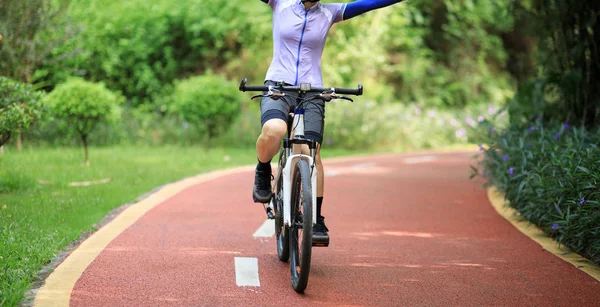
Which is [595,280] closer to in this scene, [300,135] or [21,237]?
[300,135]

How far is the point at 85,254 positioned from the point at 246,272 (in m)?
1.23

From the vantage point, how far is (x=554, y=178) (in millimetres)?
7297

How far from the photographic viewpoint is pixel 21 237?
20.2ft

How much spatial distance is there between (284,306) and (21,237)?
2.38m

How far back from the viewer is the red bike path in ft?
16.7

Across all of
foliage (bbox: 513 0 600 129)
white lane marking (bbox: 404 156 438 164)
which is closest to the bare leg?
foliage (bbox: 513 0 600 129)

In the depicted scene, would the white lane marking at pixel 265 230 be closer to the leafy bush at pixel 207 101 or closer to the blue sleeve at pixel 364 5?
the blue sleeve at pixel 364 5


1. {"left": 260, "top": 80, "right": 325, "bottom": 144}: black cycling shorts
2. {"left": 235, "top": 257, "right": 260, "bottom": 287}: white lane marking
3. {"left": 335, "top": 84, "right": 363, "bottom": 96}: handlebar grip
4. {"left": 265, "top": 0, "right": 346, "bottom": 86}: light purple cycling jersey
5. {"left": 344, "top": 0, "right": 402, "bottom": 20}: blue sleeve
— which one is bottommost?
{"left": 235, "top": 257, "right": 260, "bottom": 287}: white lane marking

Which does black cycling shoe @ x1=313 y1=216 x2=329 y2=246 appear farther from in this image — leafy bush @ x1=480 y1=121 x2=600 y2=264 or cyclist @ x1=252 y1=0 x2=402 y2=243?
leafy bush @ x1=480 y1=121 x2=600 y2=264

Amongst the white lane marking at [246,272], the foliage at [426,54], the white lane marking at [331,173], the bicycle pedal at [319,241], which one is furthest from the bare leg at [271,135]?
the foliage at [426,54]

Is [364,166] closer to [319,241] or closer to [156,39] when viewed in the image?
[156,39]

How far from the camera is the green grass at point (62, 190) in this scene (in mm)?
5629

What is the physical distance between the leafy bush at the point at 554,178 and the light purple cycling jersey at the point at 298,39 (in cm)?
232

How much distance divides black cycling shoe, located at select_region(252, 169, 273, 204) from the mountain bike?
0.83 feet
